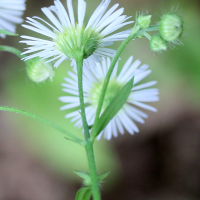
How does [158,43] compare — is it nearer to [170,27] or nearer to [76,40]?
[170,27]

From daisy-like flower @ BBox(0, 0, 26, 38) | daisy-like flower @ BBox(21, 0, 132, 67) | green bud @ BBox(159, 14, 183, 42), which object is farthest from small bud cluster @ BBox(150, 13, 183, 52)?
daisy-like flower @ BBox(0, 0, 26, 38)

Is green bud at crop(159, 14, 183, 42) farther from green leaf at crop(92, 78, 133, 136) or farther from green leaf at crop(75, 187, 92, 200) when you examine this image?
green leaf at crop(75, 187, 92, 200)

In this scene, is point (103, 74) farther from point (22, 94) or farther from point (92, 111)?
point (22, 94)

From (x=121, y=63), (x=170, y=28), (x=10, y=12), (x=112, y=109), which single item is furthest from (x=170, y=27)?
(x=121, y=63)

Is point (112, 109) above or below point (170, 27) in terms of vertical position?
below

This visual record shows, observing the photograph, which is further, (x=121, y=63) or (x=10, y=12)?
(x=121, y=63)

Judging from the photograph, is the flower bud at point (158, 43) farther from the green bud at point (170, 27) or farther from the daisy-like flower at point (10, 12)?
the daisy-like flower at point (10, 12)
